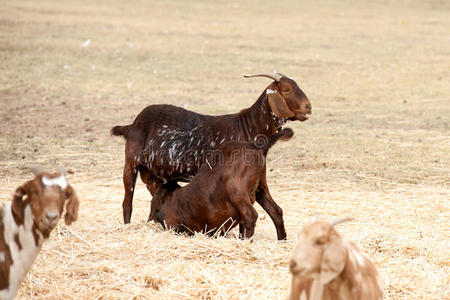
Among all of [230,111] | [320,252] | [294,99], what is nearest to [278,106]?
[294,99]

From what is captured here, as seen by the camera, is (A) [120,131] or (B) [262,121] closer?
(B) [262,121]

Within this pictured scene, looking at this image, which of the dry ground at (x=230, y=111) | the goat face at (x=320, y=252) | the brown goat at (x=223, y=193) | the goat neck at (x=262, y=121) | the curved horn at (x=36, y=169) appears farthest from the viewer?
the goat neck at (x=262, y=121)

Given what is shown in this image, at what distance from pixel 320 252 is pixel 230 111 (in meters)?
10.3

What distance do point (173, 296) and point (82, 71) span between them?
42.9ft

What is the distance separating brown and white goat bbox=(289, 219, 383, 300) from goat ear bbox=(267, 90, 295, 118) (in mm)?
2807

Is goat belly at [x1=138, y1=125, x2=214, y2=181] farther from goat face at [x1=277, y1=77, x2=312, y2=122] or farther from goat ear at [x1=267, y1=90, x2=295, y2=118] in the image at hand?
goat face at [x1=277, y1=77, x2=312, y2=122]

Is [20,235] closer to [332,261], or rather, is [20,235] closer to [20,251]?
[20,251]

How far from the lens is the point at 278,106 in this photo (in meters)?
6.93

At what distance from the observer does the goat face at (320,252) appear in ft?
12.4

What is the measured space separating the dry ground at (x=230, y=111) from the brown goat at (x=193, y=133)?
0.50 meters

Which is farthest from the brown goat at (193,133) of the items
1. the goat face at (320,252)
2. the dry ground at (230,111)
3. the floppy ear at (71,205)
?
the goat face at (320,252)

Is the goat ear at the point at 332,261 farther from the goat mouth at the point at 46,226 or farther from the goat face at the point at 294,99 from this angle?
the goat face at the point at 294,99


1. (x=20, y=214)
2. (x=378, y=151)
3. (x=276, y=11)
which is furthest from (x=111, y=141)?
(x=276, y=11)

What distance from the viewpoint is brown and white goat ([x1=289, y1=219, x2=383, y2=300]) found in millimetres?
3787
